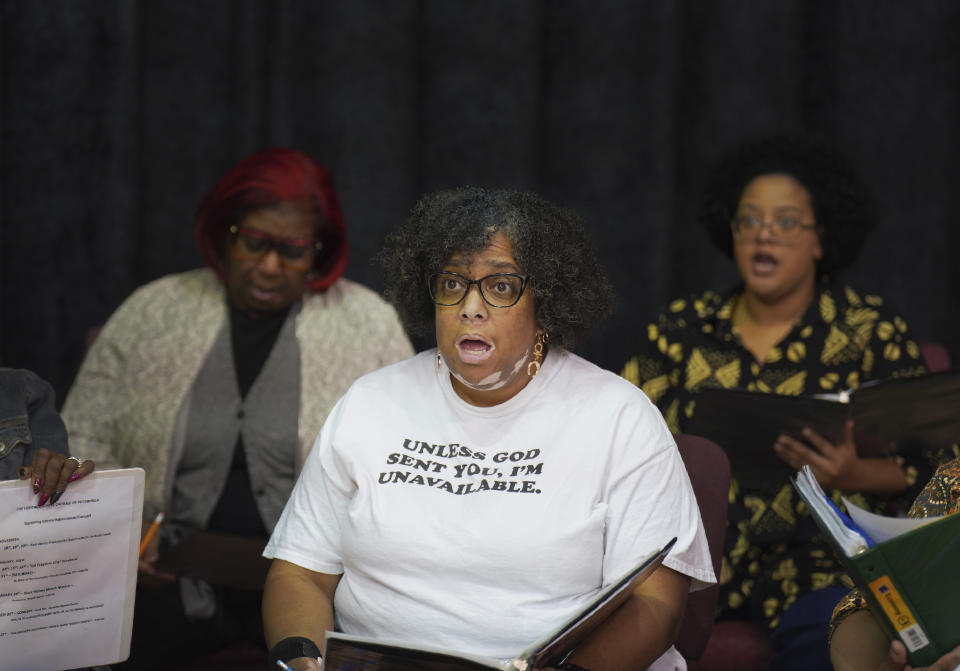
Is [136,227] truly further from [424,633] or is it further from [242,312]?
[424,633]

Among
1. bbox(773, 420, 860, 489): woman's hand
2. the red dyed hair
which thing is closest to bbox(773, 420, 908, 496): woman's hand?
bbox(773, 420, 860, 489): woman's hand

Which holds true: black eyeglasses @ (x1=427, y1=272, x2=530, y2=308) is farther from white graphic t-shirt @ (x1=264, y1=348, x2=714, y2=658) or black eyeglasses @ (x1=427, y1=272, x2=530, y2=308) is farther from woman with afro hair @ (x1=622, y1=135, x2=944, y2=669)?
woman with afro hair @ (x1=622, y1=135, x2=944, y2=669)

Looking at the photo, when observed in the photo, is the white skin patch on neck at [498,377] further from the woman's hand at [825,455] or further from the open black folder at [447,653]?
the woman's hand at [825,455]

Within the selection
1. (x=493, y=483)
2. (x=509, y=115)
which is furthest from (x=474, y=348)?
(x=509, y=115)

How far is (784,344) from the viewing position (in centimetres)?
290

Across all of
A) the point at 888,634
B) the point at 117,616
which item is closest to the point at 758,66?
the point at 888,634

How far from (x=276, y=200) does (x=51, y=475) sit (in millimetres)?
1260

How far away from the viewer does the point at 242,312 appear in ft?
9.84

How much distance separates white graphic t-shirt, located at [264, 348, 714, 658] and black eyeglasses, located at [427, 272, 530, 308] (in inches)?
6.3

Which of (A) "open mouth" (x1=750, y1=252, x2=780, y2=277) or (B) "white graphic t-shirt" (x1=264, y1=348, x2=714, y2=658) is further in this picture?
(A) "open mouth" (x1=750, y1=252, x2=780, y2=277)

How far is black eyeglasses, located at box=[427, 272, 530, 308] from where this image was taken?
1.98 m

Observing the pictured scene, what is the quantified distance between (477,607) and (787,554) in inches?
45.0

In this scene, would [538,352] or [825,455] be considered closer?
[538,352]

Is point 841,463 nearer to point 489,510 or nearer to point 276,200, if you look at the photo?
point 489,510
